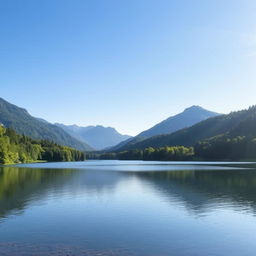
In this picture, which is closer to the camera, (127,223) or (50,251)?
(50,251)

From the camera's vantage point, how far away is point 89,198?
2276 inches

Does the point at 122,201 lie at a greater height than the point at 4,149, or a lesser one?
lesser

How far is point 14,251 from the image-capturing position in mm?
26094

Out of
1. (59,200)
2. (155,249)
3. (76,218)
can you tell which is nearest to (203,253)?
(155,249)

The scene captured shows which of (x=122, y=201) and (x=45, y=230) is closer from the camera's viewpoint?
(x=45, y=230)

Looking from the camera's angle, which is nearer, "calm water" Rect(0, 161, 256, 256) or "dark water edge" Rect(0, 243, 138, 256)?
"dark water edge" Rect(0, 243, 138, 256)

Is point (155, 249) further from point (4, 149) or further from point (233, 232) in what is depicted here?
point (4, 149)

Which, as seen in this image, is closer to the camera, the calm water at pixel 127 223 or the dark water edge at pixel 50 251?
the dark water edge at pixel 50 251

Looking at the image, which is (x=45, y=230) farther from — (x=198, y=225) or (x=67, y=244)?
(x=198, y=225)

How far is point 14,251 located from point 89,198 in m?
31.9

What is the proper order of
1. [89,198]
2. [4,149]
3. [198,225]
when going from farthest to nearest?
[4,149] < [89,198] < [198,225]

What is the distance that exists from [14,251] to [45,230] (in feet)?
27.0

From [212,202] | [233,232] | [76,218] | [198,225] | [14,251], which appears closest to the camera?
[14,251]

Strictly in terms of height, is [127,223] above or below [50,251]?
below
